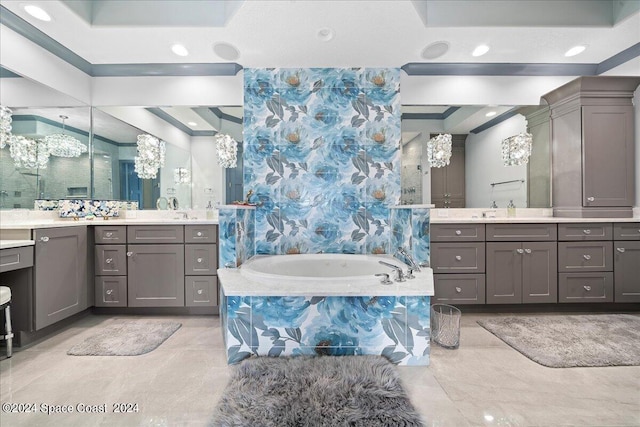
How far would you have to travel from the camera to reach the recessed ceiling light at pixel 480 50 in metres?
2.76

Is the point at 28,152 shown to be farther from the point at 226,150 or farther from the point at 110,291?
the point at 226,150

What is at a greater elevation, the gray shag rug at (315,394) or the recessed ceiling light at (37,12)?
the recessed ceiling light at (37,12)

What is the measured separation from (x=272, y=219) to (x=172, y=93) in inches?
67.9

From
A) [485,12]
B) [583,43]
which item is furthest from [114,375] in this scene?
[583,43]

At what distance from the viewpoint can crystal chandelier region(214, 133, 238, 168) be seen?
123 inches

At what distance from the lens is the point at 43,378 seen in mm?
1776

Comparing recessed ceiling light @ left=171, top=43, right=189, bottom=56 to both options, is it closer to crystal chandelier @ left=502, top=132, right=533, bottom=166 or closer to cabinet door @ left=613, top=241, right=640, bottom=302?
crystal chandelier @ left=502, top=132, right=533, bottom=166

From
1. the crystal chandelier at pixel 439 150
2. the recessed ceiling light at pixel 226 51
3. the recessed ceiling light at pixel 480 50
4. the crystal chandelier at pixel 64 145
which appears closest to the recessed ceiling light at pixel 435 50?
the recessed ceiling light at pixel 480 50

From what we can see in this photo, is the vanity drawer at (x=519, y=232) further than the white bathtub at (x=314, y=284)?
Yes

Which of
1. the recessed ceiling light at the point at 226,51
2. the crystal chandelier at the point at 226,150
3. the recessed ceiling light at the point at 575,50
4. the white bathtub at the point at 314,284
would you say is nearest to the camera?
the white bathtub at the point at 314,284

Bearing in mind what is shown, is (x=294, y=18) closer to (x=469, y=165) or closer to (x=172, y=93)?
(x=172, y=93)

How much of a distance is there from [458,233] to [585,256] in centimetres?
121

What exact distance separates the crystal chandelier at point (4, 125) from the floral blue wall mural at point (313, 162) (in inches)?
72.9

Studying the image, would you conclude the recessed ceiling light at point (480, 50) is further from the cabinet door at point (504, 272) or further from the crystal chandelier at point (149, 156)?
the crystal chandelier at point (149, 156)
